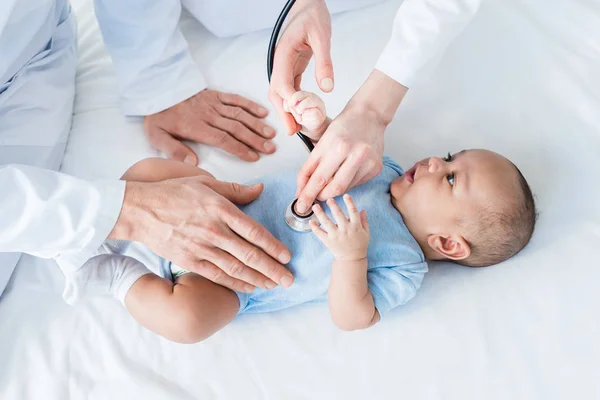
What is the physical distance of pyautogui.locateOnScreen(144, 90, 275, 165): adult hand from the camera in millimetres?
1322

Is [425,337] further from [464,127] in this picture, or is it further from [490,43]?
[490,43]

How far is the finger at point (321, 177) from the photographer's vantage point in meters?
0.99

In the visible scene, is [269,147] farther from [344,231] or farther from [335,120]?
[344,231]

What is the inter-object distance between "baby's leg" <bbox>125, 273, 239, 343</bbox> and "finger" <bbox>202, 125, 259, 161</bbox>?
35 cm

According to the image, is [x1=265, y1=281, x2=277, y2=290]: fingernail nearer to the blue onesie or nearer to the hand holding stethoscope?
the blue onesie

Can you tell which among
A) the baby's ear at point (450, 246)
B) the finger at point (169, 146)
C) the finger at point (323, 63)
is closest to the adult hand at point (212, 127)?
the finger at point (169, 146)

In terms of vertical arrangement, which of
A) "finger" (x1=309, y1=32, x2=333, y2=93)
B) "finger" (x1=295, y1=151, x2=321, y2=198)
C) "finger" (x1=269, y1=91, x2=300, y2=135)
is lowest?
"finger" (x1=295, y1=151, x2=321, y2=198)

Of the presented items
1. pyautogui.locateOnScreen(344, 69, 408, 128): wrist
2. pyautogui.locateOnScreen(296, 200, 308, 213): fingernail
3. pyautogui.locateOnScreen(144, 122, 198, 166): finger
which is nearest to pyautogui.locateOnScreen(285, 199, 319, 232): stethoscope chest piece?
pyautogui.locateOnScreen(296, 200, 308, 213): fingernail

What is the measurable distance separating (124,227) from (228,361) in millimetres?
328

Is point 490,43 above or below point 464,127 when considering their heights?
above

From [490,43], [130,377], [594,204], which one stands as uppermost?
[490,43]

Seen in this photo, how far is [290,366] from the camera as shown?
1.07 meters

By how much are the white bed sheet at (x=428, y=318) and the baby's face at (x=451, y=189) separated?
135mm

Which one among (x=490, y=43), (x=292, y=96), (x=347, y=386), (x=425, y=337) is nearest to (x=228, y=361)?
(x=347, y=386)
